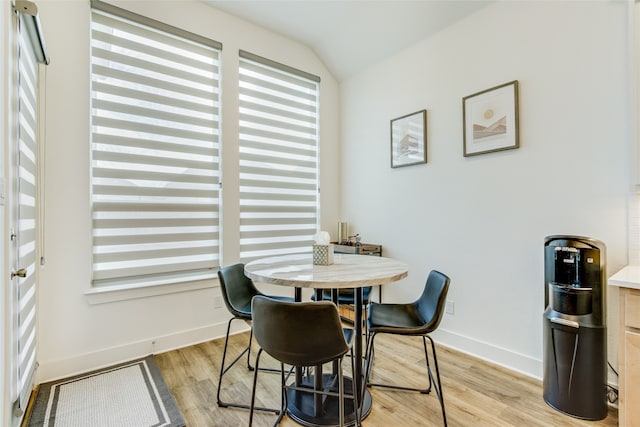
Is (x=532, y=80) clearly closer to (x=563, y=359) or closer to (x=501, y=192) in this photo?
(x=501, y=192)

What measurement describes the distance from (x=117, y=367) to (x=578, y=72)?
3812 mm

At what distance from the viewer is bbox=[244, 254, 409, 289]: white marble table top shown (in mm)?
1450

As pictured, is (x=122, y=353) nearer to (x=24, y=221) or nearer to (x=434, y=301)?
(x=24, y=221)

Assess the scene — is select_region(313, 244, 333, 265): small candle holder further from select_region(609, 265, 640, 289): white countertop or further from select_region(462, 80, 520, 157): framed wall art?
select_region(462, 80, 520, 157): framed wall art

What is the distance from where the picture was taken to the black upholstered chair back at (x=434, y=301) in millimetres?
1655

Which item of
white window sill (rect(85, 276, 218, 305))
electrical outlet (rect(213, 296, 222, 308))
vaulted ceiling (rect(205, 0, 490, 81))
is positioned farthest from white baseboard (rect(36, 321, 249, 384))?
vaulted ceiling (rect(205, 0, 490, 81))

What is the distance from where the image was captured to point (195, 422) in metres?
1.72

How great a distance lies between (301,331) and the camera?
129cm

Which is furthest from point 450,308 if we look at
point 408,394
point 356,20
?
point 356,20

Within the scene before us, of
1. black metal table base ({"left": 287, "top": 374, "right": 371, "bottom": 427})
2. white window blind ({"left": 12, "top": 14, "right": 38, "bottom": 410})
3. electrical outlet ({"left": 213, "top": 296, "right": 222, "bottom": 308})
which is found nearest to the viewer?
white window blind ({"left": 12, "top": 14, "right": 38, "bottom": 410})

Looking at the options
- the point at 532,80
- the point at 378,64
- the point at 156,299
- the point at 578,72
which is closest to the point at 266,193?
the point at 156,299

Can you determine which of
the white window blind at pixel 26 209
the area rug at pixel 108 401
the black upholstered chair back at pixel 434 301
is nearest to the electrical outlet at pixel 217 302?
the area rug at pixel 108 401

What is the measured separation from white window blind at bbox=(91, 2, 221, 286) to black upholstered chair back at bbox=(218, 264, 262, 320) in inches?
29.8

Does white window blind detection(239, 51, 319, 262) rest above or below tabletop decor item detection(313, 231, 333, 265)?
above
